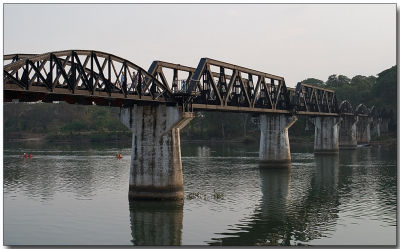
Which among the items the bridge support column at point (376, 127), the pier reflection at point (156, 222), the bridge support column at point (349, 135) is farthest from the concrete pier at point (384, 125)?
the pier reflection at point (156, 222)

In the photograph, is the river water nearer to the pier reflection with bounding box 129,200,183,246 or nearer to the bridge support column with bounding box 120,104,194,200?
the pier reflection with bounding box 129,200,183,246

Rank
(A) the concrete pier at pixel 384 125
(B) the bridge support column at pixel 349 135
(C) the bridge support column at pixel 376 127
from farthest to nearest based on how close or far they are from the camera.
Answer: (A) the concrete pier at pixel 384 125 < (C) the bridge support column at pixel 376 127 < (B) the bridge support column at pixel 349 135

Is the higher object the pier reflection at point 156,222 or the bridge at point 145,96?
the bridge at point 145,96

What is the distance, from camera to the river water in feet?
127

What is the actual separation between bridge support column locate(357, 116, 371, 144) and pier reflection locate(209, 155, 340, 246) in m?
106

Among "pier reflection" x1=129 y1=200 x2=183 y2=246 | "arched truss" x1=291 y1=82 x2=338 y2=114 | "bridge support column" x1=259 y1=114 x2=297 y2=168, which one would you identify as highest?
"arched truss" x1=291 y1=82 x2=338 y2=114

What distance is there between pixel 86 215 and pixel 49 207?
6019 millimetres

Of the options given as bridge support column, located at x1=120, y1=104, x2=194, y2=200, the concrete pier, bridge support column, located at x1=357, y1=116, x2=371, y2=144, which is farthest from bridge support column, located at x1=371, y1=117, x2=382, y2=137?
bridge support column, located at x1=120, y1=104, x2=194, y2=200

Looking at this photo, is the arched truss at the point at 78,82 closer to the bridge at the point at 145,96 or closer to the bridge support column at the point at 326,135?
the bridge at the point at 145,96

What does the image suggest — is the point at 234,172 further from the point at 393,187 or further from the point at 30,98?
the point at 30,98

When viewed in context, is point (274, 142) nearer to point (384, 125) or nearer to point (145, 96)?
point (145, 96)

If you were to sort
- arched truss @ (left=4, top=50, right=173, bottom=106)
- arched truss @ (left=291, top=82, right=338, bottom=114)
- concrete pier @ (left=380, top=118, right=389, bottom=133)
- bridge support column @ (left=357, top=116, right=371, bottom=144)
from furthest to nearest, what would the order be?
concrete pier @ (left=380, top=118, right=389, bottom=133) → bridge support column @ (left=357, top=116, right=371, bottom=144) → arched truss @ (left=291, top=82, right=338, bottom=114) → arched truss @ (left=4, top=50, right=173, bottom=106)

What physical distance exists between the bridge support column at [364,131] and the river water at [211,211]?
99.6 meters

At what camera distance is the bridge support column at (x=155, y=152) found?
50.7 metres
